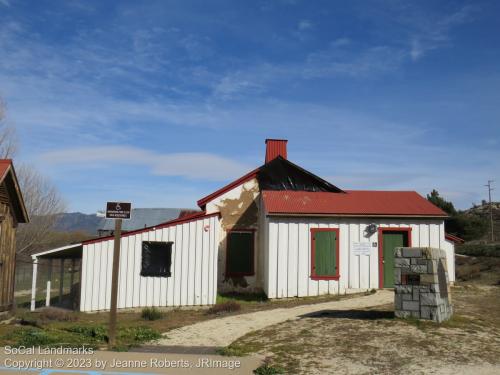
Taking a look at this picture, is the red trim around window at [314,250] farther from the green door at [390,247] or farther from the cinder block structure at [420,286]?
the cinder block structure at [420,286]

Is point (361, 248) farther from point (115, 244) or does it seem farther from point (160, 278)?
point (115, 244)

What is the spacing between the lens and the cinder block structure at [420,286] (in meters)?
10.7

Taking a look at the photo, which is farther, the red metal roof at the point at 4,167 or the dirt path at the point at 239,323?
the red metal roof at the point at 4,167

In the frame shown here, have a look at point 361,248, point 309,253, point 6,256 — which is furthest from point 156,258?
point 361,248

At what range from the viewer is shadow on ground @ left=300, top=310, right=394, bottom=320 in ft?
37.9

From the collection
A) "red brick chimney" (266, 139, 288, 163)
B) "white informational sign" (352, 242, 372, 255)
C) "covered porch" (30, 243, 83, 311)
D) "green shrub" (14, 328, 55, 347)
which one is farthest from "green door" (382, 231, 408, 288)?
"green shrub" (14, 328, 55, 347)

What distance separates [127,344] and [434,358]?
6029 mm

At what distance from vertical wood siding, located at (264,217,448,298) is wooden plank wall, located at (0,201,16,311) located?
832 centimetres

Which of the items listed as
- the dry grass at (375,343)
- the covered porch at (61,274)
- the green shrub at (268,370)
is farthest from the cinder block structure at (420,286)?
the covered porch at (61,274)

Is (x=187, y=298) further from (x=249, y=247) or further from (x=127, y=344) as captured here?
(x=127, y=344)

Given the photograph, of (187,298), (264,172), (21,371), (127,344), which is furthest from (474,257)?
(21,371)

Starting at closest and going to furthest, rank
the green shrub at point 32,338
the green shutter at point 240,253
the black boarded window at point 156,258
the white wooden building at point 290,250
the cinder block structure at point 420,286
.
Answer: the green shrub at point 32,338
the cinder block structure at point 420,286
the white wooden building at point 290,250
the black boarded window at point 156,258
the green shutter at point 240,253

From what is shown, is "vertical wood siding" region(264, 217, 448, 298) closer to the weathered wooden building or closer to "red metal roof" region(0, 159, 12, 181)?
the weathered wooden building

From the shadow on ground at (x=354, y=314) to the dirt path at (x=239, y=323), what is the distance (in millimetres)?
478
